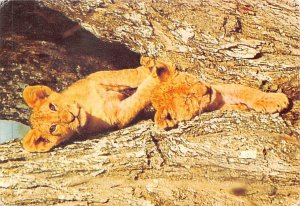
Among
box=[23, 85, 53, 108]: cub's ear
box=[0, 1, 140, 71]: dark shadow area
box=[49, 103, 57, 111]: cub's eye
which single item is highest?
box=[0, 1, 140, 71]: dark shadow area

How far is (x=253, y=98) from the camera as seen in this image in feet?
7.34

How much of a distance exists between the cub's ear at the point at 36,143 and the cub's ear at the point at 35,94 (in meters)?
0.12

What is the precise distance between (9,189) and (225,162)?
955 mm

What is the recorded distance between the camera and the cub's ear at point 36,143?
2.12 metres

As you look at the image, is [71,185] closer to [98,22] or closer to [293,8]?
[98,22]

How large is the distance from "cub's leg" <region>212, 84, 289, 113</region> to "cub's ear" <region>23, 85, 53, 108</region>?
2.46 ft

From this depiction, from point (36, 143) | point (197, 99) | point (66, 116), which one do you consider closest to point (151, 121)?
point (197, 99)

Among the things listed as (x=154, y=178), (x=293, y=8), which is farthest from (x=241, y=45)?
(x=154, y=178)

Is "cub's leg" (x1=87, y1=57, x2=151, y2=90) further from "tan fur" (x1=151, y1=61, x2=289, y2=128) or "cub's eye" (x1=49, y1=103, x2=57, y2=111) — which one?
"cub's eye" (x1=49, y1=103, x2=57, y2=111)

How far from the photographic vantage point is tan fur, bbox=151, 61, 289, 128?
2.19m

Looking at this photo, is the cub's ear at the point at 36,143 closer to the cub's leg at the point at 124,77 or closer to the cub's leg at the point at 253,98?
the cub's leg at the point at 124,77

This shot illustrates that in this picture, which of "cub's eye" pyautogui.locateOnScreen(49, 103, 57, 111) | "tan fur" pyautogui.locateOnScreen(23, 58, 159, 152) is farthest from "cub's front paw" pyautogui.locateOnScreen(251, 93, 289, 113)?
"cub's eye" pyautogui.locateOnScreen(49, 103, 57, 111)

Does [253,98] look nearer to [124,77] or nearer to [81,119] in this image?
[124,77]

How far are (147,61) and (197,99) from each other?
280 millimetres
